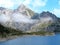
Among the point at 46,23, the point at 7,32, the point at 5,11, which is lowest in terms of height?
the point at 7,32

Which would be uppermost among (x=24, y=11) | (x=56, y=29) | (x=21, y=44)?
(x=24, y=11)

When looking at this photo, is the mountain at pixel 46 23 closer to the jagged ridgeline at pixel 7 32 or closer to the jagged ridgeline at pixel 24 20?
the jagged ridgeline at pixel 24 20

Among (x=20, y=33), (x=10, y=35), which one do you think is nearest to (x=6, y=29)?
(x=10, y=35)

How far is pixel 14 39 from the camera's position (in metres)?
16.7

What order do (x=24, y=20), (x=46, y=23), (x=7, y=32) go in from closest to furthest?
1. (x=7, y=32)
2. (x=24, y=20)
3. (x=46, y=23)

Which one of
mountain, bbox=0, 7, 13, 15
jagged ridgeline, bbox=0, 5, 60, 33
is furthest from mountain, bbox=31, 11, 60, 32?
mountain, bbox=0, 7, 13, 15

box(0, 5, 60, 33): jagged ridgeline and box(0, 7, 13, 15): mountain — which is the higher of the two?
box(0, 7, 13, 15): mountain

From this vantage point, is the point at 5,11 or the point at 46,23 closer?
the point at 5,11

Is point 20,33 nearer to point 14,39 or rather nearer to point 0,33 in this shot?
point 14,39

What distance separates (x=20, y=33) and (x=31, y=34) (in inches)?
35.6

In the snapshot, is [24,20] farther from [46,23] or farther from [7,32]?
[46,23]

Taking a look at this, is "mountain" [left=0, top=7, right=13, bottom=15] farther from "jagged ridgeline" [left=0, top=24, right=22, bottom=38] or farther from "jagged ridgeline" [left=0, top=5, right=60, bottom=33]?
"jagged ridgeline" [left=0, top=24, right=22, bottom=38]

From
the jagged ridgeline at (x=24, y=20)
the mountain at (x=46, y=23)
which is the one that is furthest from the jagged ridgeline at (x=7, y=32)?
the mountain at (x=46, y=23)

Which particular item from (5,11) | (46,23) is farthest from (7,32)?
(46,23)
